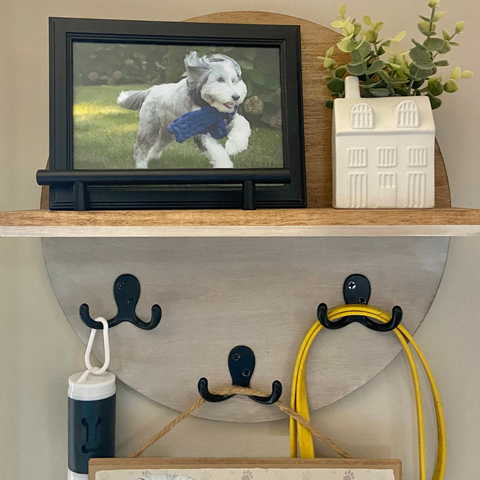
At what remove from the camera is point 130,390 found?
0.74 meters

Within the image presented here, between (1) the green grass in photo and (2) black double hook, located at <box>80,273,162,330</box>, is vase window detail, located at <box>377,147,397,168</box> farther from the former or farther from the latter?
(2) black double hook, located at <box>80,273,162,330</box>

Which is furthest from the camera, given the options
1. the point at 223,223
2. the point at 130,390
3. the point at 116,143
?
the point at 130,390

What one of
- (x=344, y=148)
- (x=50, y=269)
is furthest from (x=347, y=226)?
(x=50, y=269)

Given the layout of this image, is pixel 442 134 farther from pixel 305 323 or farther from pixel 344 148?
pixel 305 323

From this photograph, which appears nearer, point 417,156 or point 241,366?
point 417,156

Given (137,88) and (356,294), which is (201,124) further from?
(356,294)

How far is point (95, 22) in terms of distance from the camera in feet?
2.06

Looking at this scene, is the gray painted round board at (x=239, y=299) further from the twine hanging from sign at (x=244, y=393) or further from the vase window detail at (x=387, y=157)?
the vase window detail at (x=387, y=157)

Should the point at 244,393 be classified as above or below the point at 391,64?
→ below

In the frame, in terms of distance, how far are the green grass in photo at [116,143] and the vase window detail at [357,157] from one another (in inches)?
3.8

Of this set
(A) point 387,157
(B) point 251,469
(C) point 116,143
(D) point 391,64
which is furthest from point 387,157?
(B) point 251,469

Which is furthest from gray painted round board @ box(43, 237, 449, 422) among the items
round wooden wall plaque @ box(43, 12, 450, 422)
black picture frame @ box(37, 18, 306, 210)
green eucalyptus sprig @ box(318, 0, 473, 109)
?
green eucalyptus sprig @ box(318, 0, 473, 109)

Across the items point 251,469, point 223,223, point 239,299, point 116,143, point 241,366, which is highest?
point 116,143

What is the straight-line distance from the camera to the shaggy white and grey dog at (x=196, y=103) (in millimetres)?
636
